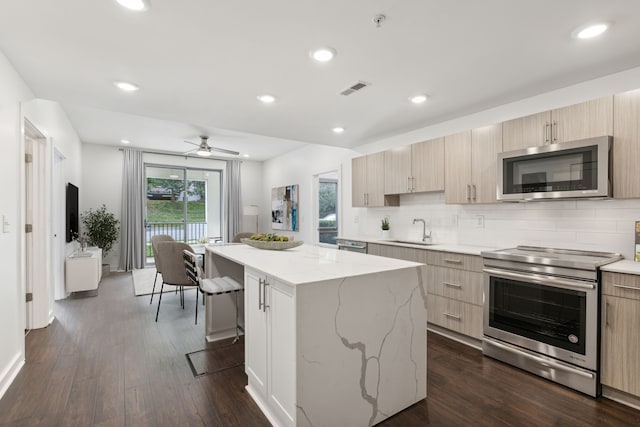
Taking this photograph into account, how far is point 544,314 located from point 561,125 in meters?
1.54

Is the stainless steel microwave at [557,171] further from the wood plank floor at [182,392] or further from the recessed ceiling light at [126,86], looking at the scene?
the recessed ceiling light at [126,86]

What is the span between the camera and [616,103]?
2330mm

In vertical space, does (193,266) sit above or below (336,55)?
below

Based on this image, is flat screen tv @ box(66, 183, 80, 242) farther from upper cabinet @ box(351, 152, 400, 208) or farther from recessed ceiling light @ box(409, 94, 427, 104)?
recessed ceiling light @ box(409, 94, 427, 104)

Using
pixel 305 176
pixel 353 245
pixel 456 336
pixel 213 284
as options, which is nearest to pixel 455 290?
pixel 456 336

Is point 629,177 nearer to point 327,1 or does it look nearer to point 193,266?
point 327,1

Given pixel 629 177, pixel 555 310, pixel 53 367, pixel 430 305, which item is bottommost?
pixel 53 367

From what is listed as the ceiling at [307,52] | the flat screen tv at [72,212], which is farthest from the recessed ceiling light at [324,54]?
the flat screen tv at [72,212]

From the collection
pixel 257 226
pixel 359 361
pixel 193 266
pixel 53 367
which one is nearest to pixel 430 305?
pixel 359 361

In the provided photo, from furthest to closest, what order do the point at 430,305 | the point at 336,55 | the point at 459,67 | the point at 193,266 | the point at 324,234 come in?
the point at 324,234 < the point at 430,305 < the point at 193,266 < the point at 459,67 < the point at 336,55

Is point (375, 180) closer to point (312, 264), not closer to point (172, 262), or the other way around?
point (312, 264)

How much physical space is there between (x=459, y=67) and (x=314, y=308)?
215 centimetres

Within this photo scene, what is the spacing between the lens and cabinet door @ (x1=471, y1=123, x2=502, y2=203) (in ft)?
10.1

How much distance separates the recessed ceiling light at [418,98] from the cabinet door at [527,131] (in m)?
0.79
